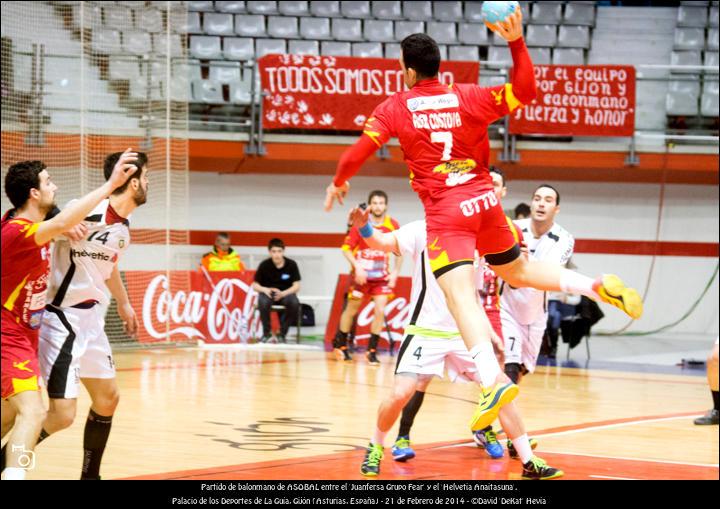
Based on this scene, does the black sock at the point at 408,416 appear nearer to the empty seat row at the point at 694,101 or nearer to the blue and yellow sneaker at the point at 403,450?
the blue and yellow sneaker at the point at 403,450

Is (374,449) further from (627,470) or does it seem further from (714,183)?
(714,183)

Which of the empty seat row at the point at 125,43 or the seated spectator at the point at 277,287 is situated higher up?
the empty seat row at the point at 125,43

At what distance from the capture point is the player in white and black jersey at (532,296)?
7059mm

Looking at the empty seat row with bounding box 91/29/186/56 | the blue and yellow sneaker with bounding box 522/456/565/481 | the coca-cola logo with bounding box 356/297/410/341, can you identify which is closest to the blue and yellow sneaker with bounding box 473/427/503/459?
the blue and yellow sneaker with bounding box 522/456/565/481

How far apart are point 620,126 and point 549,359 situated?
449 cm

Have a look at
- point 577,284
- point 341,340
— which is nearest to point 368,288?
point 341,340

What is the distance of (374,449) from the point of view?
606 cm

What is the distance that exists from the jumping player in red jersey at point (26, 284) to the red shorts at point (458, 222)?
62.6 inches

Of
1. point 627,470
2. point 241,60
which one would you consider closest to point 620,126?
point 241,60

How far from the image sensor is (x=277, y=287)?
1516cm

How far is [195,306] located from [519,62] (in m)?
10.2

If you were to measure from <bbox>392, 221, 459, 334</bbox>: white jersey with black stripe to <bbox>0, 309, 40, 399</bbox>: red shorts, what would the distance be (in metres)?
2.46

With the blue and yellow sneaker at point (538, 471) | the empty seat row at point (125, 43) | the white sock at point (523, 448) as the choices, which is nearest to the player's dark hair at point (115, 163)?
the white sock at point (523, 448)
